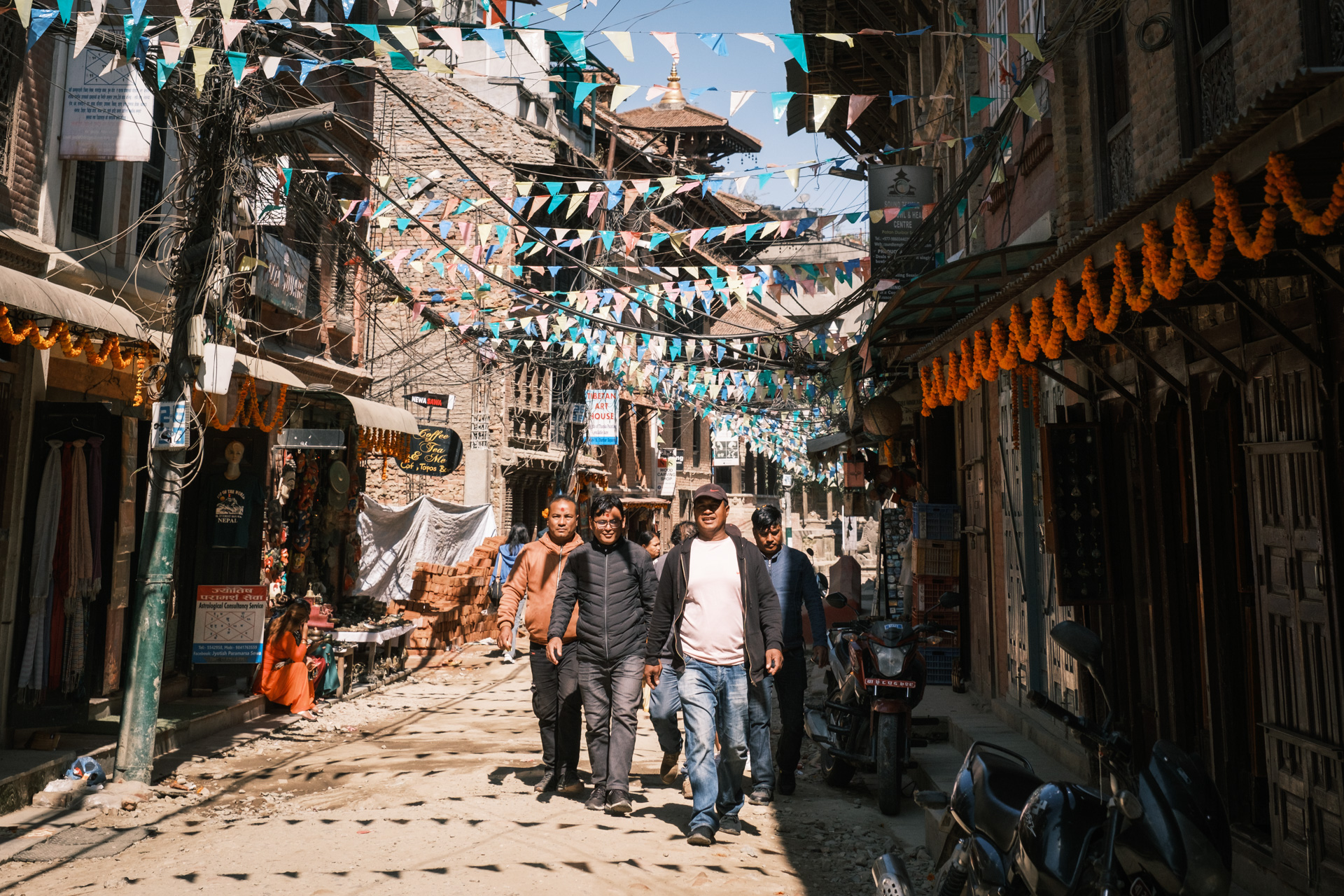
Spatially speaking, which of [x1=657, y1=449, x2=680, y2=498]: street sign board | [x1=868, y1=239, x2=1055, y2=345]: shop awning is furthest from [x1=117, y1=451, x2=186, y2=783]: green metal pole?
[x1=657, y1=449, x2=680, y2=498]: street sign board

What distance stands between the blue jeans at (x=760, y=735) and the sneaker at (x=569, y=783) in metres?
1.23

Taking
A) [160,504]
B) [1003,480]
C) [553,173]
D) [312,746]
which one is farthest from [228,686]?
[553,173]

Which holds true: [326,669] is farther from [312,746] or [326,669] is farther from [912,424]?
[912,424]

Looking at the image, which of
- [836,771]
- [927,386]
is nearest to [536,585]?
[836,771]

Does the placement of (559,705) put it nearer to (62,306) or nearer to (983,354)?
(983,354)

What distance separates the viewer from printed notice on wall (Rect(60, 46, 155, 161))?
9.03 meters

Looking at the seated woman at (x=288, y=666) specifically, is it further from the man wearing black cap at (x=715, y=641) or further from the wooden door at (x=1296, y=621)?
the wooden door at (x=1296, y=621)

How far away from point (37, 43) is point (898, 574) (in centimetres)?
1134

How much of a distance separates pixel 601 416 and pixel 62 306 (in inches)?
692

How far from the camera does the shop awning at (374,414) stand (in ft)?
38.1

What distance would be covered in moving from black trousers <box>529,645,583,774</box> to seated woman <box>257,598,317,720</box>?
14.2ft

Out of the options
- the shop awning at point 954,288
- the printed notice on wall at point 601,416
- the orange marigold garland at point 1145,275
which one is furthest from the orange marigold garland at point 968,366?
the printed notice on wall at point 601,416

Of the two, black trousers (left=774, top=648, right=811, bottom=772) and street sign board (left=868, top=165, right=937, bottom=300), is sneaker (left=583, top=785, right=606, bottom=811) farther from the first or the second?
street sign board (left=868, top=165, right=937, bottom=300)

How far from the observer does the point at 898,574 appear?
13.9 m
